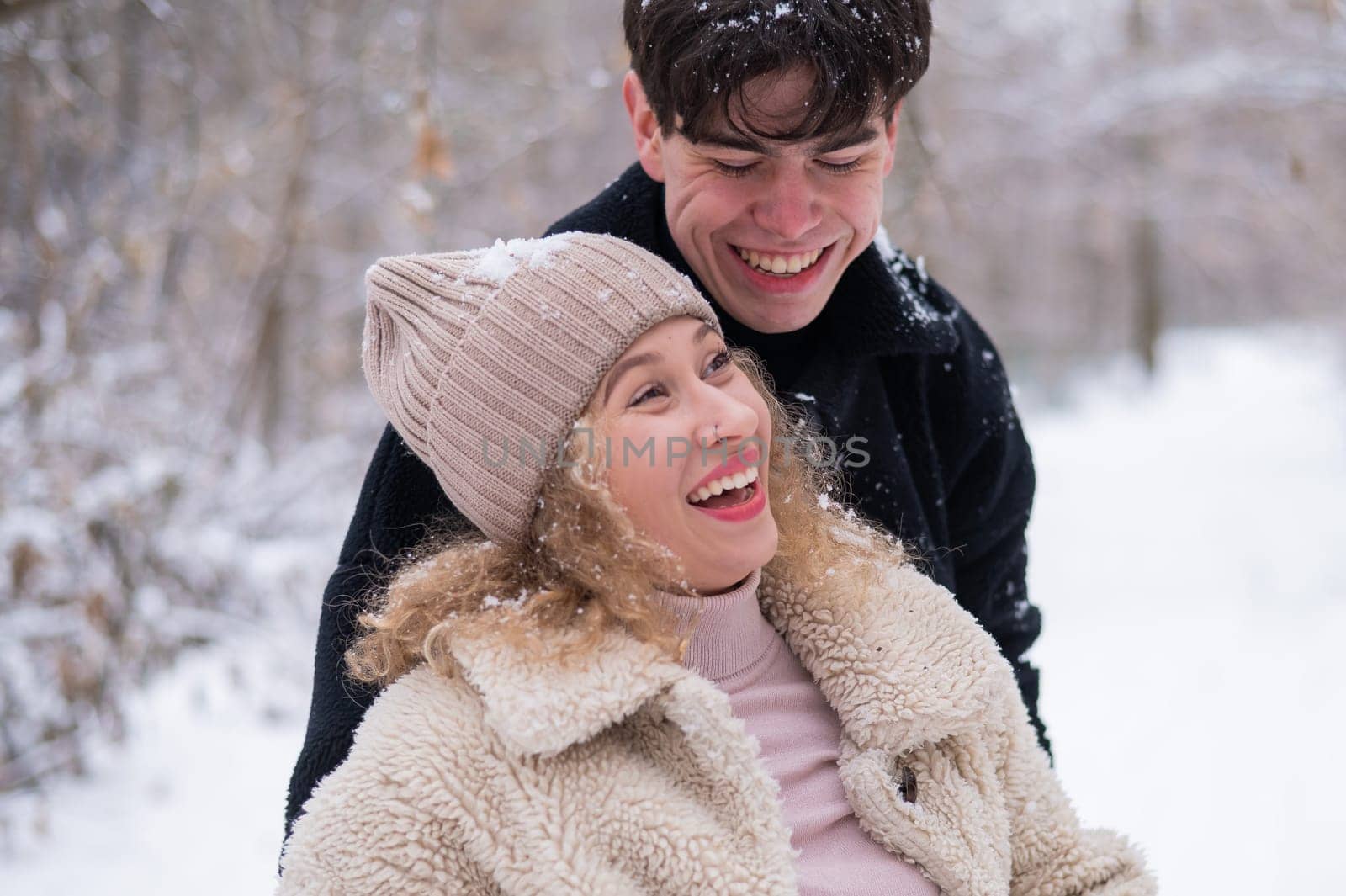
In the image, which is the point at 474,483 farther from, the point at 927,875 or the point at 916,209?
the point at 916,209

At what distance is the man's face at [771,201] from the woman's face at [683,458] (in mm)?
284

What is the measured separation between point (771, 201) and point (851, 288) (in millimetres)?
342

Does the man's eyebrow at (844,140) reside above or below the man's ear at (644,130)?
below

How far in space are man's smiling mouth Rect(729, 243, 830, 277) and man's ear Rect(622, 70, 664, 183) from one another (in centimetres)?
19

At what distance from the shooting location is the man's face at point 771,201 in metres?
1.67

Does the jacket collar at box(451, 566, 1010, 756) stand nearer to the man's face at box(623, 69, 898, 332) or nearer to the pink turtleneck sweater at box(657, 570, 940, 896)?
the pink turtleneck sweater at box(657, 570, 940, 896)

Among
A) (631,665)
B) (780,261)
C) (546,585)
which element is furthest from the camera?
(780,261)

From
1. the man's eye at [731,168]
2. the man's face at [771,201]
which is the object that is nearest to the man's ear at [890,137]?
the man's face at [771,201]

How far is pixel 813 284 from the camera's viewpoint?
181 cm

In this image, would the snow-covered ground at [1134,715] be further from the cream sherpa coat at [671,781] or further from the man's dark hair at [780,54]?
the man's dark hair at [780,54]

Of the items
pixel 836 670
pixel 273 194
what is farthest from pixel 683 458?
pixel 273 194

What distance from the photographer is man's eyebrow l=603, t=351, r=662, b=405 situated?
4.94 ft

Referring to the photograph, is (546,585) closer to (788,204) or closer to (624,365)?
(624,365)

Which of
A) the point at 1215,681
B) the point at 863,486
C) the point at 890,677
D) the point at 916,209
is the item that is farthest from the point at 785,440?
the point at 1215,681
